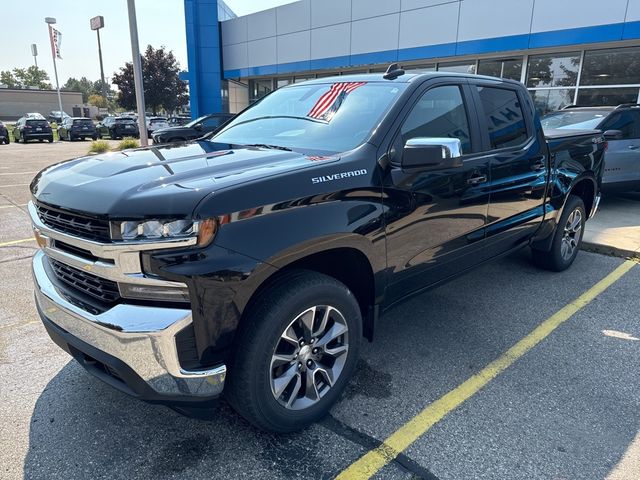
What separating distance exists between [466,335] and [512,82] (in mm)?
2285

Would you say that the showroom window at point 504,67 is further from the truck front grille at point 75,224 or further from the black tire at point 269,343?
the truck front grille at point 75,224

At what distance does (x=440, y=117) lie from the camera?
10.9 ft

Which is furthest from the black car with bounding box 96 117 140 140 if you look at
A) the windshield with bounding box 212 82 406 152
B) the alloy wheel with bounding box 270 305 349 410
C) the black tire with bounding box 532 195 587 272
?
the alloy wheel with bounding box 270 305 349 410

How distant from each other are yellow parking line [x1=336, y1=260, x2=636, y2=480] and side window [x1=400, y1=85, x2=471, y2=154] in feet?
5.00

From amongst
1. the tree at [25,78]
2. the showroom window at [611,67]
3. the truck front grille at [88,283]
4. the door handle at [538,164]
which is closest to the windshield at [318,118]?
the truck front grille at [88,283]

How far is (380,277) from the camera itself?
2844 mm

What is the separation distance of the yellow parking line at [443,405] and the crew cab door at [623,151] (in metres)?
4.93

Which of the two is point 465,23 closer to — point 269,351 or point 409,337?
point 409,337

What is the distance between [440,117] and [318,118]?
2.80 feet

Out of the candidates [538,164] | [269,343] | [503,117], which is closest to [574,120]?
[538,164]

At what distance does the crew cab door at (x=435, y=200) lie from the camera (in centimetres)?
286

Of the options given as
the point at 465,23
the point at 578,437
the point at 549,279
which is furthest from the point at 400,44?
the point at 578,437

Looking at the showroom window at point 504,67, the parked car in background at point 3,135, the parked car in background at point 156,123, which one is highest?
the showroom window at point 504,67

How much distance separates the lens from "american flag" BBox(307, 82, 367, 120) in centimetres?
→ 326
